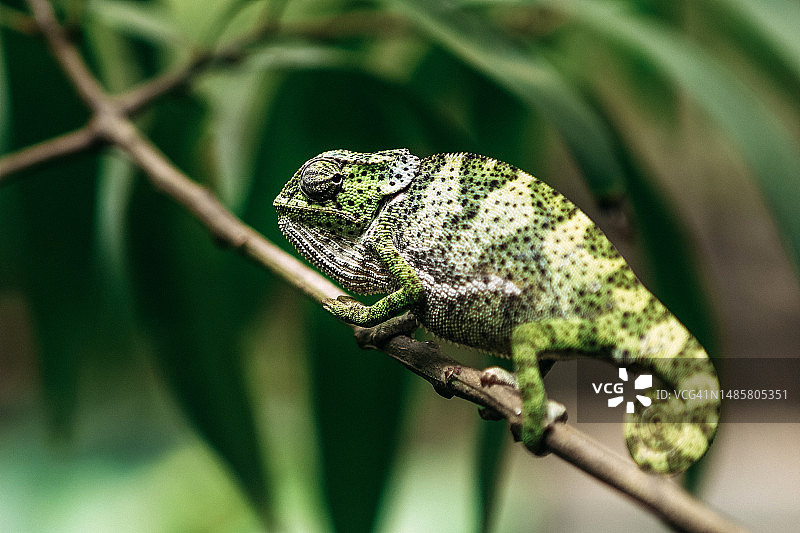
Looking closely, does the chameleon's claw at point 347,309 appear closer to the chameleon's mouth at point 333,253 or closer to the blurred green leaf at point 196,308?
the chameleon's mouth at point 333,253

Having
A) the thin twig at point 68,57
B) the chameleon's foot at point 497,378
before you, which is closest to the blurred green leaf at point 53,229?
the thin twig at point 68,57

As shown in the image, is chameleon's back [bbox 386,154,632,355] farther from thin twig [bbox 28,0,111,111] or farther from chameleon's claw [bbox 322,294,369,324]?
thin twig [bbox 28,0,111,111]

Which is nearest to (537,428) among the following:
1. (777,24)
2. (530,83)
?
(530,83)

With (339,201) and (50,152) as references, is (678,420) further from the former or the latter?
(50,152)

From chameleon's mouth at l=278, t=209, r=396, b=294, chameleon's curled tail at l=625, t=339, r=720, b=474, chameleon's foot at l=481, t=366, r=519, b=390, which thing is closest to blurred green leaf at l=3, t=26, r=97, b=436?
chameleon's mouth at l=278, t=209, r=396, b=294

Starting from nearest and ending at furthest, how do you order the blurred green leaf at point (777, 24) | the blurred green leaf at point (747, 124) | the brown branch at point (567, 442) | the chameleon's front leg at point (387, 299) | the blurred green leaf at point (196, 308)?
the brown branch at point (567, 442), the blurred green leaf at point (747, 124), the chameleon's front leg at point (387, 299), the blurred green leaf at point (777, 24), the blurred green leaf at point (196, 308)

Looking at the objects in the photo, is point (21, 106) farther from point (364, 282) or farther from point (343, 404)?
point (364, 282)

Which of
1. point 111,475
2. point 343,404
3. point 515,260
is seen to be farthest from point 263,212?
point 111,475

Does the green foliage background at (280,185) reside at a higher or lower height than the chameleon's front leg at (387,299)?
higher

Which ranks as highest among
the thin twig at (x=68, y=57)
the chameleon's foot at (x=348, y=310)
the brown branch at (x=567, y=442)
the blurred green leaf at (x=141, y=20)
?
the blurred green leaf at (x=141, y=20)
